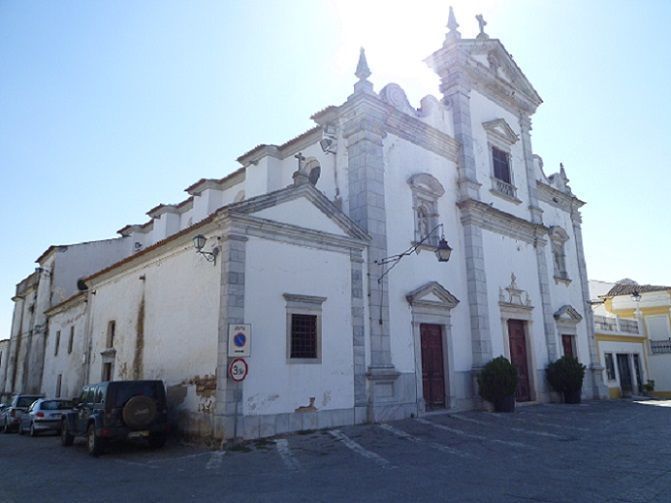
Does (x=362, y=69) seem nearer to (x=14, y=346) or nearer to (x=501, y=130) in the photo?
(x=501, y=130)

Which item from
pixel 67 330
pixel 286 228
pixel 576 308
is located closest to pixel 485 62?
pixel 576 308

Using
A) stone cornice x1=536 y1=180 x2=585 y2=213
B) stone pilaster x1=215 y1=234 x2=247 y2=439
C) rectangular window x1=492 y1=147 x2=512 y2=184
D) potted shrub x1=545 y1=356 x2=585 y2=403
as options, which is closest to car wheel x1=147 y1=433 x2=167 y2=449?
stone pilaster x1=215 y1=234 x2=247 y2=439

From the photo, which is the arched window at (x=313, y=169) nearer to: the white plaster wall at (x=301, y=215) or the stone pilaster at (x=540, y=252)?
the white plaster wall at (x=301, y=215)

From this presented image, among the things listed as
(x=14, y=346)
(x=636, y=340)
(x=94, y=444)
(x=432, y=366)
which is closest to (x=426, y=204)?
(x=432, y=366)

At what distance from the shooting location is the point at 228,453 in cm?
984

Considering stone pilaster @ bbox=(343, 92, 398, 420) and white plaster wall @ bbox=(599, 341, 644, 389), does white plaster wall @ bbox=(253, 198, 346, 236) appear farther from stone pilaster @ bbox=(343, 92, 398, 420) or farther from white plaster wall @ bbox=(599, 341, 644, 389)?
white plaster wall @ bbox=(599, 341, 644, 389)

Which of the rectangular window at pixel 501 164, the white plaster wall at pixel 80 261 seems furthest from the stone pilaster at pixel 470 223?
the white plaster wall at pixel 80 261

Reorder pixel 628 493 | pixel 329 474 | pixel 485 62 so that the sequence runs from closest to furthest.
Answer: pixel 628 493, pixel 329 474, pixel 485 62

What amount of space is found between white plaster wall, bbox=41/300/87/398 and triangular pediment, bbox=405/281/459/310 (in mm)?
12521

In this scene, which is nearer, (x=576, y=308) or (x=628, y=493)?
(x=628, y=493)

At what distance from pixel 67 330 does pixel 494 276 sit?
1819cm

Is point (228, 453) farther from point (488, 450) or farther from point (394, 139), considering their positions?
point (394, 139)

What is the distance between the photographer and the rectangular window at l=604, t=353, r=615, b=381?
1035 inches

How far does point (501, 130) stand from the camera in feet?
68.9
